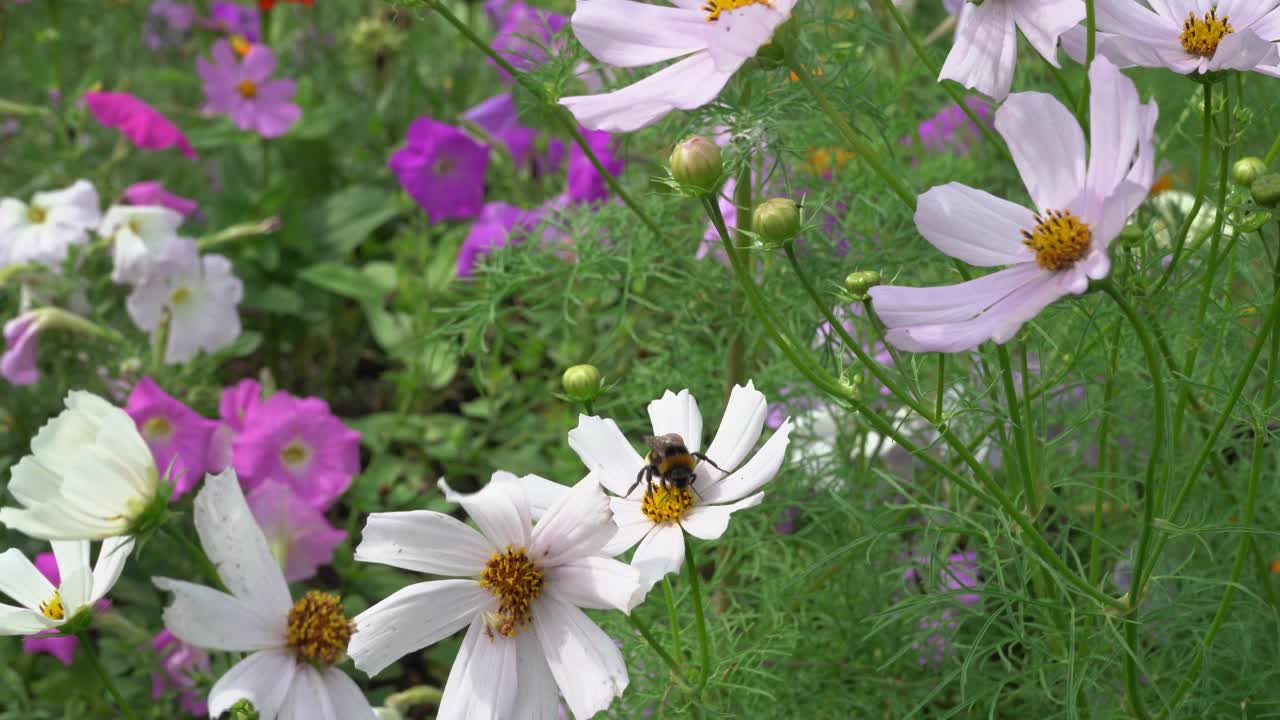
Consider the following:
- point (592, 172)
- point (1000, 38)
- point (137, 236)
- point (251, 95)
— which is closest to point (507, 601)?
point (1000, 38)

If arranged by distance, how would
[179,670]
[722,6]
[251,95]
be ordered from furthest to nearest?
[251,95], [179,670], [722,6]

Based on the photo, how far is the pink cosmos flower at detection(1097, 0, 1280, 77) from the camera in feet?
2.00

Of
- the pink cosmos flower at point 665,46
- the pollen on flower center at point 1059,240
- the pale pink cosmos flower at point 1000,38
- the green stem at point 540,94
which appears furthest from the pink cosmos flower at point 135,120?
the pollen on flower center at point 1059,240

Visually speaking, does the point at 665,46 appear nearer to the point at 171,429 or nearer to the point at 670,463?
the point at 670,463

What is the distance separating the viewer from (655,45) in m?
0.69

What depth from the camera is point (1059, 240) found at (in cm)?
57

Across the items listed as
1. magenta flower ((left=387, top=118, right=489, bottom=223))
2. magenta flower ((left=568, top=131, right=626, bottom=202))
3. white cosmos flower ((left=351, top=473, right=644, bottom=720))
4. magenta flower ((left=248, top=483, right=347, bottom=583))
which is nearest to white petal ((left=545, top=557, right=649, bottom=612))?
white cosmos flower ((left=351, top=473, right=644, bottom=720))

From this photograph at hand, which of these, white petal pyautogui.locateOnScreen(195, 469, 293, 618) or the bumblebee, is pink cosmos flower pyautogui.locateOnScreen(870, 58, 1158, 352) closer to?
the bumblebee

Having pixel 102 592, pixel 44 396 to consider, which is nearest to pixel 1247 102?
pixel 102 592

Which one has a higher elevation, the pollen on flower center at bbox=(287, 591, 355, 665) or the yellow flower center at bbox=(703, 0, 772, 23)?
the yellow flower center at bbox=(703, 0, 772, 23)

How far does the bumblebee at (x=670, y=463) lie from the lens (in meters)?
0.67

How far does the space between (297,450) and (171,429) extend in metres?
0.12

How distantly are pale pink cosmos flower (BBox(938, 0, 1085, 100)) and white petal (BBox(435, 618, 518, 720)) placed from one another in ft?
1.23

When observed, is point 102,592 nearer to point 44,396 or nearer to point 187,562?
point 187,562
